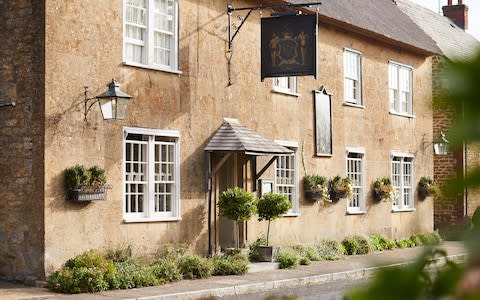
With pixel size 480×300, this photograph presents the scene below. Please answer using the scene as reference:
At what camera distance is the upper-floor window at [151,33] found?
1627cm

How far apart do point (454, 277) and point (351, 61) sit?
23091 millimetres

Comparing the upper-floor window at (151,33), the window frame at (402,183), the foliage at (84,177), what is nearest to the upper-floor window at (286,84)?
the upper-floor window at (151,33)

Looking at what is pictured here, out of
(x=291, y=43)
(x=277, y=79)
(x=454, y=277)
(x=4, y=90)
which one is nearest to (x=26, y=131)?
(x=4, y=90)

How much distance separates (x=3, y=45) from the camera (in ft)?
49.6

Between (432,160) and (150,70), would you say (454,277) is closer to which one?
(150,70)

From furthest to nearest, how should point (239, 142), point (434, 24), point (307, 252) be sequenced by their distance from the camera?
point (434, 24) → point (307, 252) → point (239, 142)

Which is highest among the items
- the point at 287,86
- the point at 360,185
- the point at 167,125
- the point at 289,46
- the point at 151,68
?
the point at 289,46

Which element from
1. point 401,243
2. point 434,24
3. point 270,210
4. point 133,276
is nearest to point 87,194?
point 133,276

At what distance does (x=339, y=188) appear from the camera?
2211 centimetres

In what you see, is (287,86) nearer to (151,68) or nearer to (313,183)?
(313,183)

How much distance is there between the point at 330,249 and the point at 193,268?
6199 millimetres

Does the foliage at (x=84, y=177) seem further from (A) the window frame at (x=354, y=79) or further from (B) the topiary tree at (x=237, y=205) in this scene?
(A) the window frame at (x=354, y=79)

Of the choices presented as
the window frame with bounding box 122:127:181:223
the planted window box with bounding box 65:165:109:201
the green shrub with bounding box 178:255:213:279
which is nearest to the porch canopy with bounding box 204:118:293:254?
the window frame with bounding box 122:127:181:223

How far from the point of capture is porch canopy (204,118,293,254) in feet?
58.0
